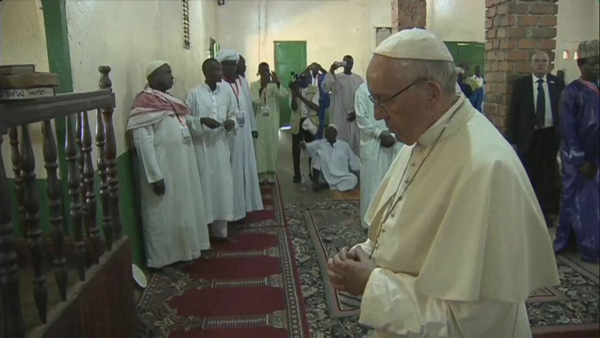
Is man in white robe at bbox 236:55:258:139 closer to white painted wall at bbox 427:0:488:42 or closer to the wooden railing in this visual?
the wooden railing

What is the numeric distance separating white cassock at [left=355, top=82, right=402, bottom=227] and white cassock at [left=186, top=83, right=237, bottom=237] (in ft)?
3.97

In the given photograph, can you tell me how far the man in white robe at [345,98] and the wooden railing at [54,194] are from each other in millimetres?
1132

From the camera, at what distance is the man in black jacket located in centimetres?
93

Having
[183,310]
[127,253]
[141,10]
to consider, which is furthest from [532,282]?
[141,10]

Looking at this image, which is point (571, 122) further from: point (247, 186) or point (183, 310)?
point (247, 186)

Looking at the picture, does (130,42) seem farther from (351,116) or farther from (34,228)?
(34,228)

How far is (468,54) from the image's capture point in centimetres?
147

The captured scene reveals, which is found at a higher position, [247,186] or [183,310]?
[247,186]

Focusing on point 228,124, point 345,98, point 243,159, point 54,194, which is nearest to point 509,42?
point 54,194

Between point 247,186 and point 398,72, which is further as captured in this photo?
point 247,186

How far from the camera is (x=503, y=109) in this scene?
120 centimetres

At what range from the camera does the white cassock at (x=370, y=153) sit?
348cm

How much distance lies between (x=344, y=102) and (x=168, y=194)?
1.38 meters

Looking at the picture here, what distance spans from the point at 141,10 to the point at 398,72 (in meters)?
3.19
